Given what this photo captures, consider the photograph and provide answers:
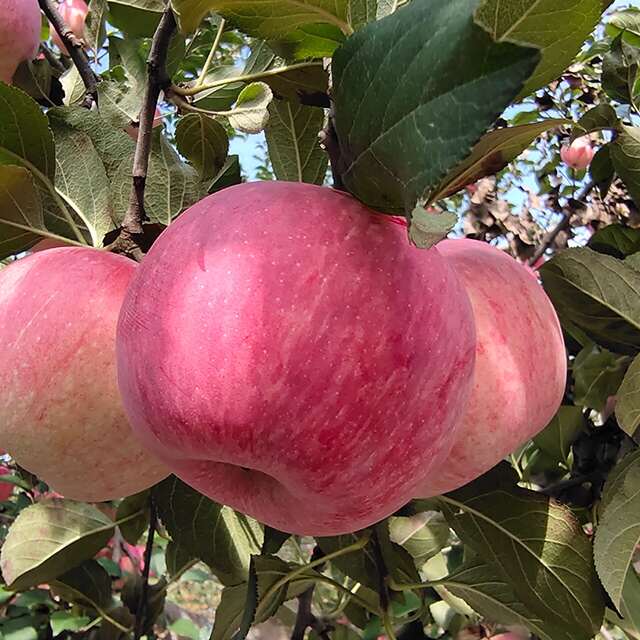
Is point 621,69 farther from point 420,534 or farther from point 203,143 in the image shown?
point 420,534

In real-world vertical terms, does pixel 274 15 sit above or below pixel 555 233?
above

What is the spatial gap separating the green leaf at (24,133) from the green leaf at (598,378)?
0.63m

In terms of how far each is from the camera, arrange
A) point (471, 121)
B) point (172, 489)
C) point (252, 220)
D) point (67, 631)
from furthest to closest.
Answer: point (67, 631) < point (172, 489) < point (252, 220) < point (471, 121)

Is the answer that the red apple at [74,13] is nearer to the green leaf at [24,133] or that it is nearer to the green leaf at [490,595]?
the green leaf at [24,133]

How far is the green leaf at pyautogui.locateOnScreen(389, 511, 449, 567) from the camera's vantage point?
0.97 m

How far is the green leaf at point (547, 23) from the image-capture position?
16.1 inches

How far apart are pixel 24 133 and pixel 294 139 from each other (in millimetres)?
233

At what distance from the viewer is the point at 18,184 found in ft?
2.00

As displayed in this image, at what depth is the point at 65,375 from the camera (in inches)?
21.5

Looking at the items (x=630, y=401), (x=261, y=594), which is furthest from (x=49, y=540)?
(x=630, y=401)

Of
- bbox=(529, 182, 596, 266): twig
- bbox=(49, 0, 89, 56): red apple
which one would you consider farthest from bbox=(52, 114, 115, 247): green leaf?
bbox=(49, 0, 89, 56): red apple

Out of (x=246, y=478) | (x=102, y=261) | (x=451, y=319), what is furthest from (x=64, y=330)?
(x=451, y=319)

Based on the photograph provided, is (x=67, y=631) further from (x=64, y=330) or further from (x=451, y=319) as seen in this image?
(x=451, y=319)

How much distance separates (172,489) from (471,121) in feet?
1.87
